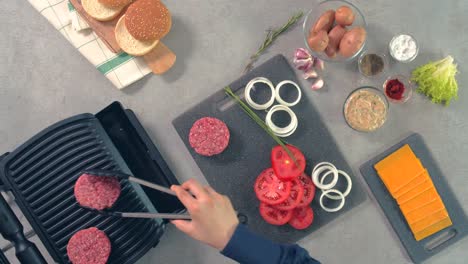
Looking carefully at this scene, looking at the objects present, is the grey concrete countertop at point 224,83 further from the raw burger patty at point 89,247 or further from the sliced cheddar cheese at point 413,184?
the raw burger patty at point 89,247

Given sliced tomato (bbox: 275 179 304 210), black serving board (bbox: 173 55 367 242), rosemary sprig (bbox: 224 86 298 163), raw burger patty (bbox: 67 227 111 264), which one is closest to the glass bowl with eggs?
black serving board (bbox: 173 55 367 242)

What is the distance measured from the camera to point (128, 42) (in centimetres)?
104

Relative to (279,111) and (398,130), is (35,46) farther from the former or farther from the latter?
(398,130)

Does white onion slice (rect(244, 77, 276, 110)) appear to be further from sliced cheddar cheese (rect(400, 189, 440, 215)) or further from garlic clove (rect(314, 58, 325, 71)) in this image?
sliced cheddar cheese (rect(400, 189, 440, 215))

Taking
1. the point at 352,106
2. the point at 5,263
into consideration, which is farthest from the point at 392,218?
the point at 5,263

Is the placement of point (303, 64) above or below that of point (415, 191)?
above

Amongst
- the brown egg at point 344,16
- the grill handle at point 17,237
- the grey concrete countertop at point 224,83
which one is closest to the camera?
the grill handle at point 17,237

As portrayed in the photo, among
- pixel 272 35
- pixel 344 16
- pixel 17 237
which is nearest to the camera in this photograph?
pixel 17 237

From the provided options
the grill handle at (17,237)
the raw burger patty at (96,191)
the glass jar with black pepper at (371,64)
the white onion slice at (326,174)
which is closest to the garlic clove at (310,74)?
the glass jar with black pepper at (371,64)

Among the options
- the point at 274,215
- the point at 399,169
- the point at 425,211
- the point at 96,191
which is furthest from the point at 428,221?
the point at 96,191

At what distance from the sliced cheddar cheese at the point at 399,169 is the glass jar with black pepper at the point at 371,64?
0.20m

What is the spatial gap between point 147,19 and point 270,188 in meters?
0.50

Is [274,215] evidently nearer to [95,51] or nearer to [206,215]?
[206,215]

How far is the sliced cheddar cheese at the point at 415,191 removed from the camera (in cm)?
105
